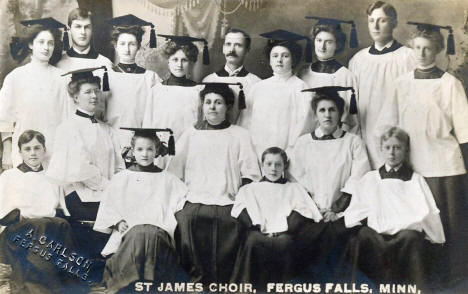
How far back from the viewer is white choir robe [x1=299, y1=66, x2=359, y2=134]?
4.82m

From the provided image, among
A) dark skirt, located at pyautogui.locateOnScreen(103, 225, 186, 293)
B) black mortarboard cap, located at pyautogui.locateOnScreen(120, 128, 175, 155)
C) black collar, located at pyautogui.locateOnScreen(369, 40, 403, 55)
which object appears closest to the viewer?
dark skirt, located at pyautogui.locateOnScreen(103, 225, 186, 293)

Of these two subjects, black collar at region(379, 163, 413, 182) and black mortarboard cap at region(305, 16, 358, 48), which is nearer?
black collar at region(379, 163, 413, 182)

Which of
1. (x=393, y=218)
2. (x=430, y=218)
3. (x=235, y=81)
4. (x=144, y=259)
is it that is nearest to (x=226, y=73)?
(x=235, y=81)

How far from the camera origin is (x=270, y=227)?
185 inches

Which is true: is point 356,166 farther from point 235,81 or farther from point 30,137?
point 30,137

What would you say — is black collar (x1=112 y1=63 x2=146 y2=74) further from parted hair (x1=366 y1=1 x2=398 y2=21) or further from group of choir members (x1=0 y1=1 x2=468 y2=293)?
parted hair (x1=366 y1=1 x2=398 y2=21)

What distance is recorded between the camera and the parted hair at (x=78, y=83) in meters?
4.84

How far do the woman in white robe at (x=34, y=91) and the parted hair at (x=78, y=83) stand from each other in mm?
64

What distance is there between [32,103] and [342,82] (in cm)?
255

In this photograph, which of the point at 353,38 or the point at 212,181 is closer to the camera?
the point at 212,181

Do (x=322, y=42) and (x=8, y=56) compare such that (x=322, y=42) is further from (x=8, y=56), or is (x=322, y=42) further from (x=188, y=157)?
(x=8, y=56)

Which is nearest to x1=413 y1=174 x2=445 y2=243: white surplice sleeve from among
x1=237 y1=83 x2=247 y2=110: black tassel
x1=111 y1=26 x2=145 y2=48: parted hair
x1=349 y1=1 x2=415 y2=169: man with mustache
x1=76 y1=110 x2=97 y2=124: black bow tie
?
x1=349 y1=1 x2=415 y2=169: man with mustache

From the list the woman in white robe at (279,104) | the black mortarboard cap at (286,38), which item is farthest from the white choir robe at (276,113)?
the black mortarboard cap at (286,38)

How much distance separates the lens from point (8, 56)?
193 inches
